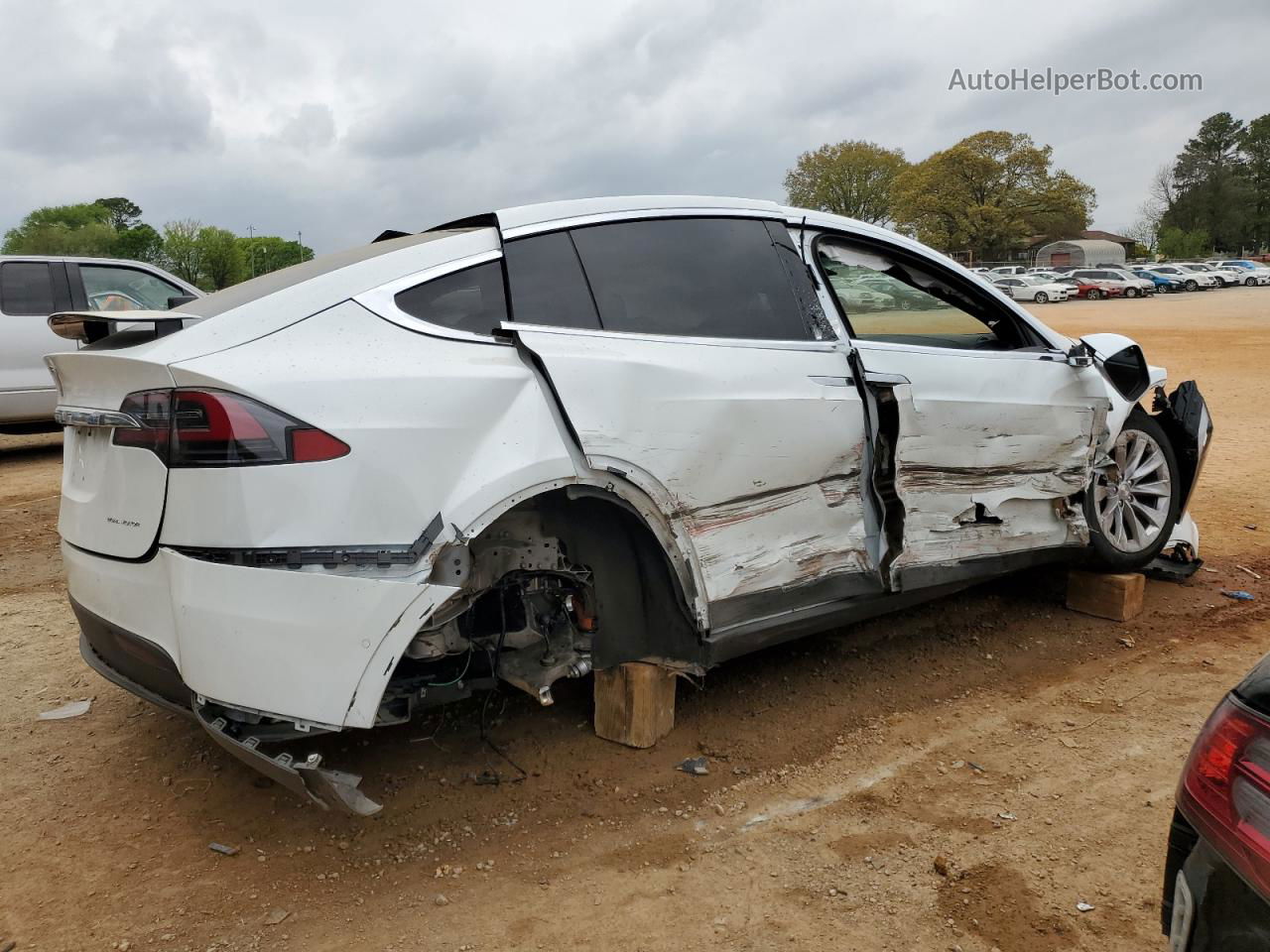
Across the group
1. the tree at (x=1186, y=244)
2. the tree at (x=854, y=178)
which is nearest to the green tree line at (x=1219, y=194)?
the tree at (x=1186, y=244)

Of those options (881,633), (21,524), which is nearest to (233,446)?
(881,633)

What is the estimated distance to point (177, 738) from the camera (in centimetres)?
346

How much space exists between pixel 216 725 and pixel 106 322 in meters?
1.33

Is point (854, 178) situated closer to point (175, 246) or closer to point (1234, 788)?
point (175, 246)

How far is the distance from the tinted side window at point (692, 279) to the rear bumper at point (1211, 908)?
2.01 metres

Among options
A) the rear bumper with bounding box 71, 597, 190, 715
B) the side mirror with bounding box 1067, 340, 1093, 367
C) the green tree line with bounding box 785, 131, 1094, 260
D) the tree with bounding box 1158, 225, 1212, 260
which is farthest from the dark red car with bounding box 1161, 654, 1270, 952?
the tree with bounding box 1158, 225, 1212, 260

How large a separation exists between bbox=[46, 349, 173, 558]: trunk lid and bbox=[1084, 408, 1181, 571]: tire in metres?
3.84

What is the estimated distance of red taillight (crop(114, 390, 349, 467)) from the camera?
93.0 inches

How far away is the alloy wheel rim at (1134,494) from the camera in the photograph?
14.7ft

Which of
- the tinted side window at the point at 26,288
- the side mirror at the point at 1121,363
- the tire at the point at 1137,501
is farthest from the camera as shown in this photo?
the tinted side window at the point at 26,288

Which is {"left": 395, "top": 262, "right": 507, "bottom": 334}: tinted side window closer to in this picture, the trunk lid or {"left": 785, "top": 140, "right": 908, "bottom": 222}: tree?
the trunk lid

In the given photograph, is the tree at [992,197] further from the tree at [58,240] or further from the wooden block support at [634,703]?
the wooden block support at [634,703]

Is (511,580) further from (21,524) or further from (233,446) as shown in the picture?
(21,524)

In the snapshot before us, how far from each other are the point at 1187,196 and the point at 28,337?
104 metres
